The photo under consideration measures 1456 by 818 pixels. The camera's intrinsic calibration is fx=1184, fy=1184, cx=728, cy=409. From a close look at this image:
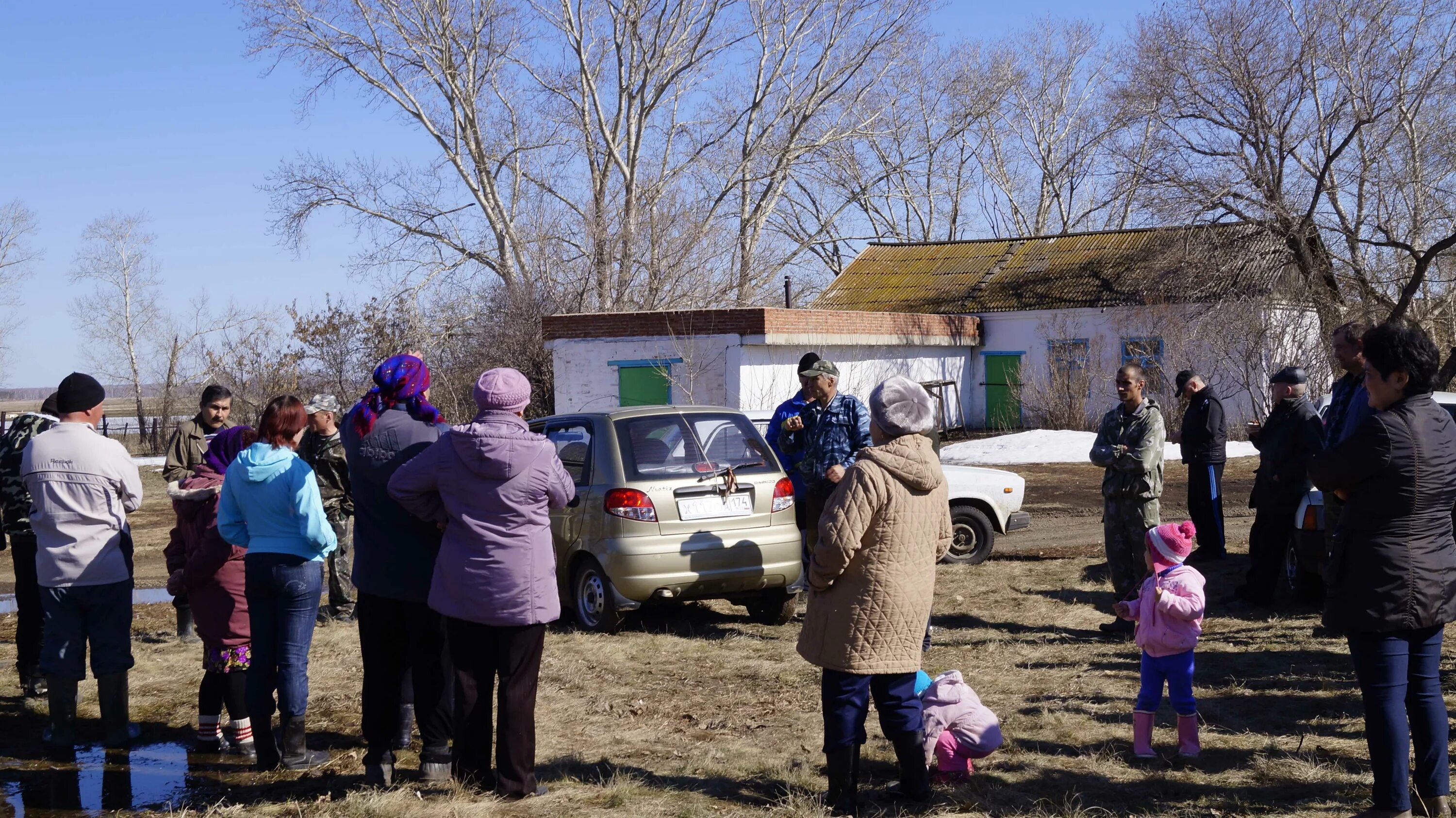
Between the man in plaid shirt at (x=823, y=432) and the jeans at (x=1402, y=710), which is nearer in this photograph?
the jeans at (x=1402, y=710)

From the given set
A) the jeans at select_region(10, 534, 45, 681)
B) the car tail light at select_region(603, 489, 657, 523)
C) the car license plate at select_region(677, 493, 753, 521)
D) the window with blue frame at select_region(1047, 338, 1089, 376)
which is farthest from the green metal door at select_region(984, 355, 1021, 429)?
the jeans at select_region(10, 534, 45, 681)

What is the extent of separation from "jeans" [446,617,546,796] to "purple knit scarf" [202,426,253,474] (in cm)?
176

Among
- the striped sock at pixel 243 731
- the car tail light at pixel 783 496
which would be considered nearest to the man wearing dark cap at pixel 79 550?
the striped sock at pixel 243 731

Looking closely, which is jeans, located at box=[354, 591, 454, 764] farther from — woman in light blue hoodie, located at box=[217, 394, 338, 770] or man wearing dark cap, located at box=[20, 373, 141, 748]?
man wearing dark cap, located at box=[20, 373, 141, 748]

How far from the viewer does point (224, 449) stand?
586cm

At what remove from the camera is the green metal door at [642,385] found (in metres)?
25.5

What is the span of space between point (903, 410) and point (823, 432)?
3.01m

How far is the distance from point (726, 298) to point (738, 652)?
28.0 metres

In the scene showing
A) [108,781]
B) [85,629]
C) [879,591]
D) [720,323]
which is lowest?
[108,781]

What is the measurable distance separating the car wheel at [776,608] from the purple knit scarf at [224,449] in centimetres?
395

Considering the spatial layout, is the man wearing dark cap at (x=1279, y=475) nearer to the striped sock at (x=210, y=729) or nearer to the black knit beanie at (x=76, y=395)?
the striped sock at (x=210, y=729)

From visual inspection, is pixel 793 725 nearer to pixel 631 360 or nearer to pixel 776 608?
pixel 776 608

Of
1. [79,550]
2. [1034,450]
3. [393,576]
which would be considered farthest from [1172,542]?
[1034,450]

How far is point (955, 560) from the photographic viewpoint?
10.9 m
